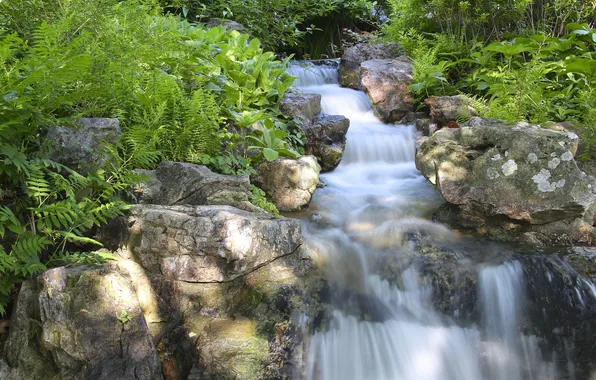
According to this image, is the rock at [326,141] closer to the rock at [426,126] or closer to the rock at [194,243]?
the rock at [426,126]

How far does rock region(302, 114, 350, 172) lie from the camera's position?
6668 mm

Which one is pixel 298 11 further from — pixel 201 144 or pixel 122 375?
pixel 122 375

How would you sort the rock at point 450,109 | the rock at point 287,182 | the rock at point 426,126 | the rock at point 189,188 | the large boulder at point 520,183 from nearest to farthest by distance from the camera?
the rock at point 189,188 < the large boulder at point 520,183 < the rock at point 287,182 < the rock at point 450,109 < the rock at point 426,126

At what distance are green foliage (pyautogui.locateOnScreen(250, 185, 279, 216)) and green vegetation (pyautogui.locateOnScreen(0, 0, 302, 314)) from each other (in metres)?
0.05

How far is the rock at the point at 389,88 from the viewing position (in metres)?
8.03

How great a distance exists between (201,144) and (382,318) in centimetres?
256

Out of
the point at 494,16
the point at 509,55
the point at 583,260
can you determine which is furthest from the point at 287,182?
the point at 494,16

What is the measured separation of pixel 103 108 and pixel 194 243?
5.21ft

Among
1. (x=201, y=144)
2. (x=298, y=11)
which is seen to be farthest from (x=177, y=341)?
(x=298, y=11)

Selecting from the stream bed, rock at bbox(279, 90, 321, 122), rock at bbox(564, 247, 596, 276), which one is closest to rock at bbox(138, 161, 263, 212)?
the stream bed

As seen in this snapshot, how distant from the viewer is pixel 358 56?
32.1 ft

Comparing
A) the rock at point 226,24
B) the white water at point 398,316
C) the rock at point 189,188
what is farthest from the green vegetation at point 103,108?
the rock at point 226,24

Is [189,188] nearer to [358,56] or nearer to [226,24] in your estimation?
[226,24]

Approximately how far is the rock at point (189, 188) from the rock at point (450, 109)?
13.2 feet
